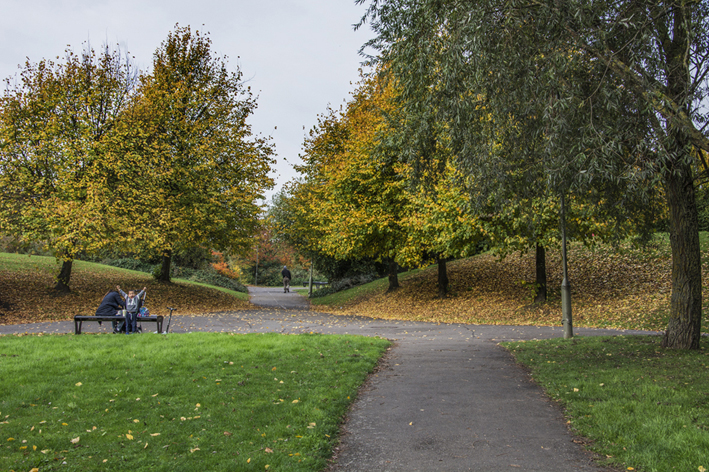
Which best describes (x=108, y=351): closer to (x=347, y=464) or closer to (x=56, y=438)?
(x=56, y=438)

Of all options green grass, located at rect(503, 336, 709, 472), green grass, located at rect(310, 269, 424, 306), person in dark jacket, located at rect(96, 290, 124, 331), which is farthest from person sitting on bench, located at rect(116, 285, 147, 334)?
green grass, located at rect(310, 269, 424, 306)

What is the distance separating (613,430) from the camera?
4770 mm

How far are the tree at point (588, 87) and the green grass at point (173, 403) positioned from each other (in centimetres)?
473

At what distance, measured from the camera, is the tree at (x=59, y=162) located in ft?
57.5

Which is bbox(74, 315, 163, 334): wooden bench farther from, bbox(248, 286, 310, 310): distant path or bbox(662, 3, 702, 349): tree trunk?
bbox(248, 286, 310, 310): distant path

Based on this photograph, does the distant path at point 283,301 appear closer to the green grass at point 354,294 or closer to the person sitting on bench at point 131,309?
the green grass at point 354,294

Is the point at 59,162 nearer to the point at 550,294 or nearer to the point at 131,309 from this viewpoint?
the point at 131,309

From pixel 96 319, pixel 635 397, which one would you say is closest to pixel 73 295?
pixel 96 319

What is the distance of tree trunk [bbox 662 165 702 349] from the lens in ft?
27.8

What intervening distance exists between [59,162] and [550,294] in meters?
19.9

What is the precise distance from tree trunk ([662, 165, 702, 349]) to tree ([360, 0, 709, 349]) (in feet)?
0.06

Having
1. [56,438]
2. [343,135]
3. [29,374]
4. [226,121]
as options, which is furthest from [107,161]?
[56,438]

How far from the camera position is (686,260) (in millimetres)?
8500

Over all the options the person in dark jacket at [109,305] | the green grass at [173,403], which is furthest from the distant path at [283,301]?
the green grass at [173,403]
